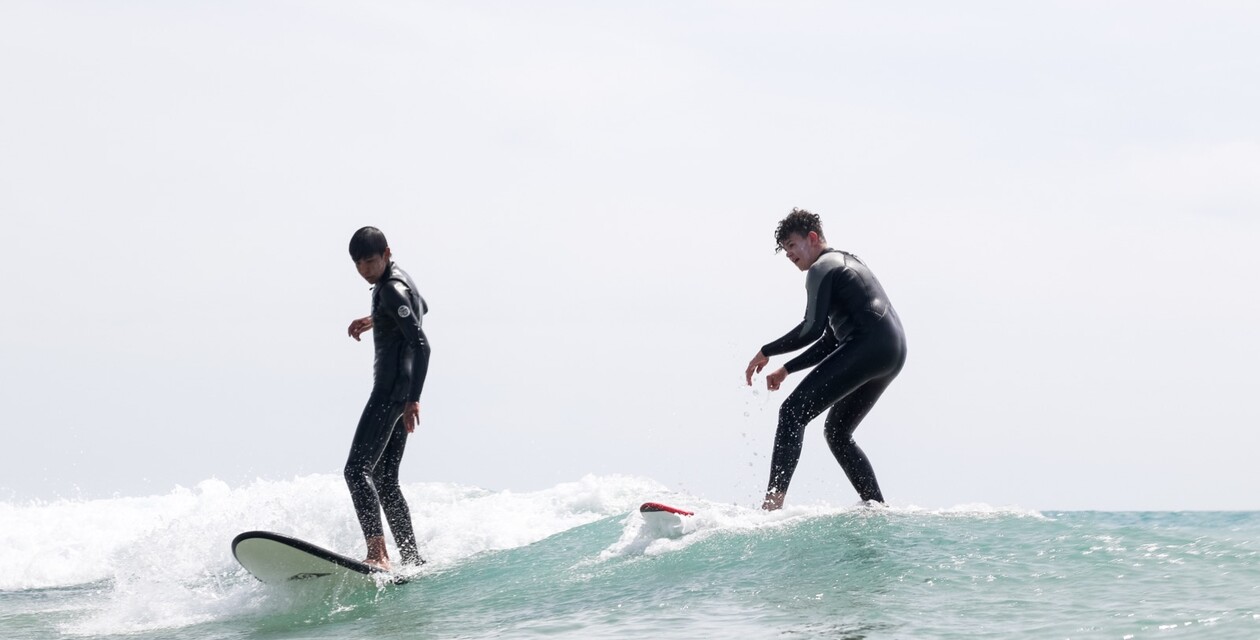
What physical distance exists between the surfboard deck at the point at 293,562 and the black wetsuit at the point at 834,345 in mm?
2648

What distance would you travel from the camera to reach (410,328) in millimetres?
7363

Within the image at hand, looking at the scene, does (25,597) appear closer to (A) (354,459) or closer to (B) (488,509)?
(B) (488,509)

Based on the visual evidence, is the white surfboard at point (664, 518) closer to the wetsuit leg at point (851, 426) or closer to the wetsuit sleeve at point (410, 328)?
the wetsuit leg at point (851, 426)

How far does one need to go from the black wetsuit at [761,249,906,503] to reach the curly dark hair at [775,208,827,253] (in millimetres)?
187

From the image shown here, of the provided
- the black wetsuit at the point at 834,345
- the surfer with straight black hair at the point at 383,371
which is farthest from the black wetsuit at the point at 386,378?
the black wetsuit at the point at 834,345

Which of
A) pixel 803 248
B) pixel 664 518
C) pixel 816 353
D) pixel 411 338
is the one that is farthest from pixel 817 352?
pixel 411 338

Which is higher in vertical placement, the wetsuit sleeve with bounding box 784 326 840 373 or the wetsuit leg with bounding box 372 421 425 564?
the wetsuit sleeve with bounding box 784 326 840 373

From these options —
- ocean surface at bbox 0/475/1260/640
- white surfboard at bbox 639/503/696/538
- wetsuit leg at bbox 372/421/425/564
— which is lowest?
ocean surface at bbox 0/475/1260/640

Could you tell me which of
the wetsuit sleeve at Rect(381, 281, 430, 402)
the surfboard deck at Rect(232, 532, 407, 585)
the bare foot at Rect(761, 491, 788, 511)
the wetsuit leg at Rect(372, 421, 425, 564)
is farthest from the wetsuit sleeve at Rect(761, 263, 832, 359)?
the surfboard deck at Rect(232, 532, 407, 585)

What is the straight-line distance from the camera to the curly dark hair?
793cm

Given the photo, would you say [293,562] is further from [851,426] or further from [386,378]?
[851,426]

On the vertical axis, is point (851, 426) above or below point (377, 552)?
above

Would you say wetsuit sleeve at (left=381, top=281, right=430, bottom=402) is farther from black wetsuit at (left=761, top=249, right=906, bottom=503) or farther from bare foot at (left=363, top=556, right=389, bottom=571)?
black wetsuit at (left=761, top=249, right=906, bottom=503)

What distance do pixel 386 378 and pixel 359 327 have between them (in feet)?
1.87
